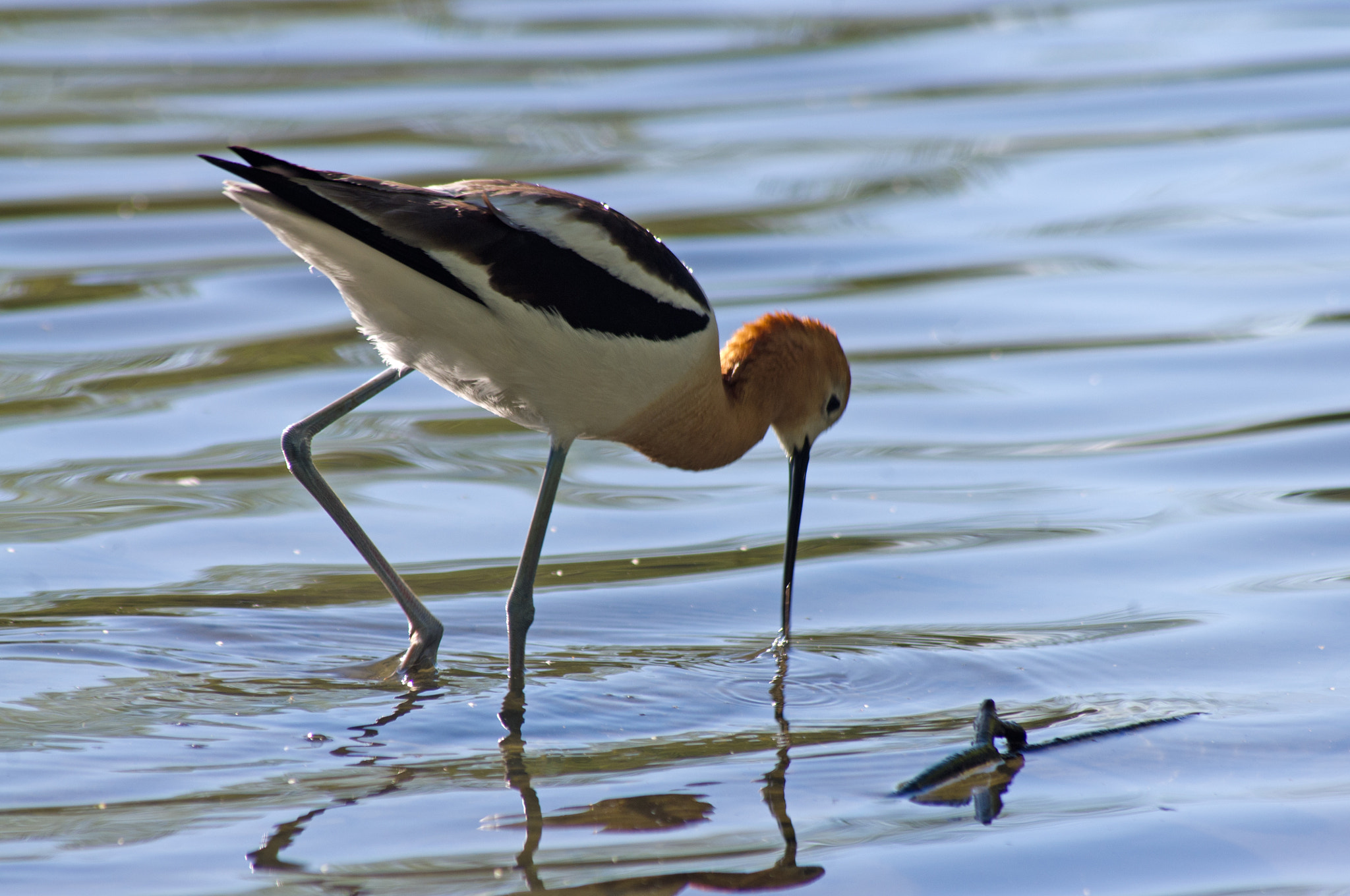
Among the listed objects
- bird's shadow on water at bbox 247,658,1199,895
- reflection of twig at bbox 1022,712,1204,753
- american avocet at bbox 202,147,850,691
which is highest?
american avocet at bbox 202,147,850,691

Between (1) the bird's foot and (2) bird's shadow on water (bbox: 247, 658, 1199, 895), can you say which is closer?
(2) bird's shadow on water (bbox: 247, 658, 1199, 895)

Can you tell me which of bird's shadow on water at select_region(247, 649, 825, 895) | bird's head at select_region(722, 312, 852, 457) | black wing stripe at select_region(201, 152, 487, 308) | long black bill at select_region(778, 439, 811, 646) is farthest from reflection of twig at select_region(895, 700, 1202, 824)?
black wing stripe at select_region(201, 152, 487, 308)

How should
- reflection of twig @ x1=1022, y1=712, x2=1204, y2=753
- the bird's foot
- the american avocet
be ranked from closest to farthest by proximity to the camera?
reflection of twig @ x1=1022, y1=712, x2=1204, y2=753, the american avocet, the bird's foot

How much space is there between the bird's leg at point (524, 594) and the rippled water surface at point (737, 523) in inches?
4.5

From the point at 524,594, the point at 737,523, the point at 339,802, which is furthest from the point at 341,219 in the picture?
the point at 737,523

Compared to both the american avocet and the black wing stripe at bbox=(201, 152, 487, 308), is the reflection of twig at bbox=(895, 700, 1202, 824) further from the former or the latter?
the black wing stripe at bbox=(201, 152, 487, 308)

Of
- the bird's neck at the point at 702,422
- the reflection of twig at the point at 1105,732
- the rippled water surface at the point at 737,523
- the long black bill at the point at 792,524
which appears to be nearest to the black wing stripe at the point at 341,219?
the bird's neck at the point at 702,422

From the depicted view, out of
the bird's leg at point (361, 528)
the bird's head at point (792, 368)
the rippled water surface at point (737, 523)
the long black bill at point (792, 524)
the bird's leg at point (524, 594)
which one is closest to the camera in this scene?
the rippled water surface at point (737, 523)

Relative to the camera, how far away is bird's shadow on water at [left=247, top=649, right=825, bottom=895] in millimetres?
3885

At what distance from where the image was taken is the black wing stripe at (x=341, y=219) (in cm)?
476

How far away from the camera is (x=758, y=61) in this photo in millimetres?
15281

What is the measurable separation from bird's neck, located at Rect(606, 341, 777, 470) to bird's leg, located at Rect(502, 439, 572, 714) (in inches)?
9.2

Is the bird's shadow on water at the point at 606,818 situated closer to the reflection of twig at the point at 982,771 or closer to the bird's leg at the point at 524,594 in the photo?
the bird's leg at the point at 524,594

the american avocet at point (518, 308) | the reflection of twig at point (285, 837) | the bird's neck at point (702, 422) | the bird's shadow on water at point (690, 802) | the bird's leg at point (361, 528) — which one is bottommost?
the reflection of twig at point (285, 837)
